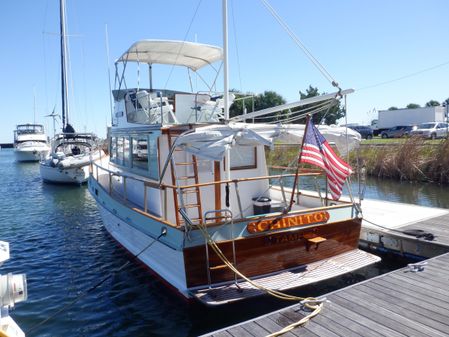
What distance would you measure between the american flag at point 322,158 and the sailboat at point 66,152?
716 inches

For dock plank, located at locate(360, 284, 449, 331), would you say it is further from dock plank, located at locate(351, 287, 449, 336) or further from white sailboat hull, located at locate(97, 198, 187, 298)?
white sailboat hull, located at locate(97, 198, 187, 298)

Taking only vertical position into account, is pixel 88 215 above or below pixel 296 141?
below

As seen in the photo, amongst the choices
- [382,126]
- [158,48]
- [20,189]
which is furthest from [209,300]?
[382,126]

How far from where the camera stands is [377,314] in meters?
4.94

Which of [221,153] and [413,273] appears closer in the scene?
[221,153]

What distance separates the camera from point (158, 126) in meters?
7.38

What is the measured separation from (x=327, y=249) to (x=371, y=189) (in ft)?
43.8

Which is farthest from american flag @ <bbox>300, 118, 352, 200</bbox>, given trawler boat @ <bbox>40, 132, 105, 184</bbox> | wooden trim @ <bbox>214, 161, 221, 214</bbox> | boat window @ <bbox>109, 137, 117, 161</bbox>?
trawler boat @ <bbox>40, 132, 105, 184</bbox>

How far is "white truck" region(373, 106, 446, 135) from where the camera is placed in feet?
129

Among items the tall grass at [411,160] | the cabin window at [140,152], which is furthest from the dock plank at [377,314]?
the tall grass at [411,160]

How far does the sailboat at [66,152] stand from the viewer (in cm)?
2311

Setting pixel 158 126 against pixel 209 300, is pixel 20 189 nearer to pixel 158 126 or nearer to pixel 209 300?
pixel 158 126

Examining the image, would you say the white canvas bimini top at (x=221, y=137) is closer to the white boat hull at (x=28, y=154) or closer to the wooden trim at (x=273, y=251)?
the wooden trim at (x=273, y=251)

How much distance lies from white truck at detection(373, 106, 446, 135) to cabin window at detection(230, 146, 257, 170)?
3706 cm
